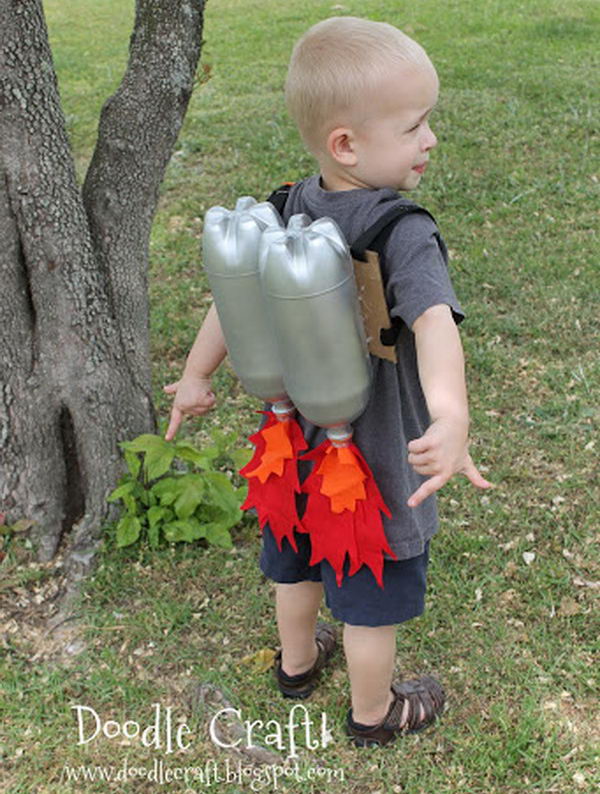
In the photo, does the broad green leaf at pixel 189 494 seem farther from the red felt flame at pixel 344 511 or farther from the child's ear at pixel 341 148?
the child's ear at pixel 341 148

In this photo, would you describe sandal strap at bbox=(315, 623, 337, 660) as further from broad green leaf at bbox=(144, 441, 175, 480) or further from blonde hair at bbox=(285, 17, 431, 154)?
blonde hair at bbox=(285, 17, 431, 154)

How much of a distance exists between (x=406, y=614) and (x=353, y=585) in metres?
0.14

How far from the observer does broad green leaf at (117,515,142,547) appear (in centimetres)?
295

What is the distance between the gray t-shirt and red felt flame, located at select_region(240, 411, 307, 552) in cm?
4

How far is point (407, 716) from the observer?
7.99 ft

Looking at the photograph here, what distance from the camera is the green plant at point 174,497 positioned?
293 cm

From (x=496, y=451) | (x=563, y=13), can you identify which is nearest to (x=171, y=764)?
(x=496, y=451)

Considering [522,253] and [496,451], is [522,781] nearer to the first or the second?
[496,451]

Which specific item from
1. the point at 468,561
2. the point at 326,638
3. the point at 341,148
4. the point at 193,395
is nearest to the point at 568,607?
the point at 468,561

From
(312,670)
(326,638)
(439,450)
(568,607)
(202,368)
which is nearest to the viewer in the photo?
(439,450)

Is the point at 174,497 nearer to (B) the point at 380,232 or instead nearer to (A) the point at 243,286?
(A) the point at 243,286

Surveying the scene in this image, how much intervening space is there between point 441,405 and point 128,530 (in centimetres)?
156

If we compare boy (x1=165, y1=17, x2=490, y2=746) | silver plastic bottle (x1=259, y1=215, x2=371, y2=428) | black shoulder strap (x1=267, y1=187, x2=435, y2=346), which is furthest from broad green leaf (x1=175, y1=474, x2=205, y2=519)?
black shoulder strap (x1=267, y1=187, x2=435, y2=346)

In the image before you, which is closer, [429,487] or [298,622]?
[429,487]
